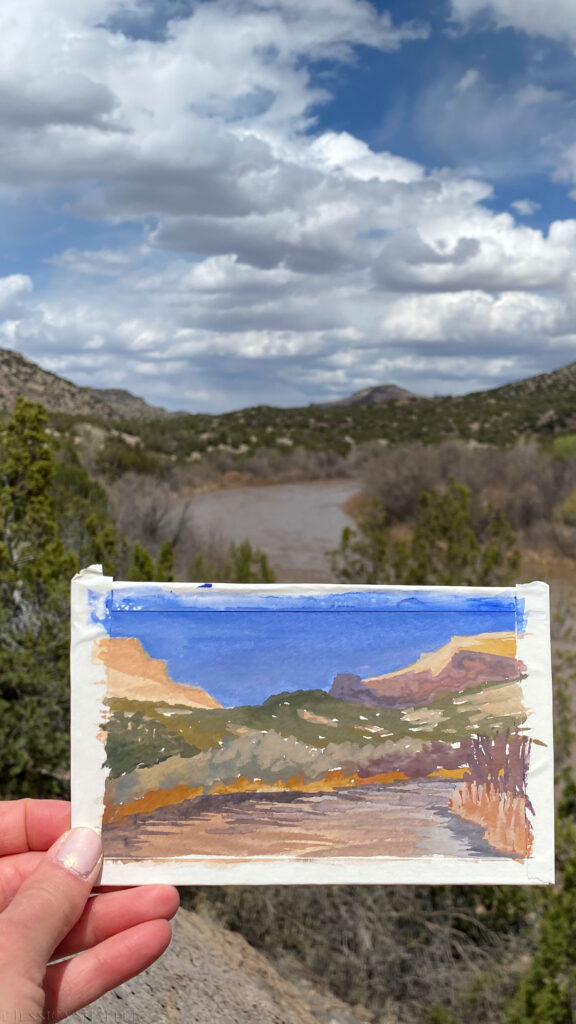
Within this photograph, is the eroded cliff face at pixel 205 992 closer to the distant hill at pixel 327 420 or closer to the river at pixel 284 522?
the river at pixel 284 522

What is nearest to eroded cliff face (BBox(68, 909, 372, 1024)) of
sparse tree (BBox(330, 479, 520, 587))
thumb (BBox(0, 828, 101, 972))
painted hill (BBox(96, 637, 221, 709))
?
thumb (BBox(0, 828, 101, 972))

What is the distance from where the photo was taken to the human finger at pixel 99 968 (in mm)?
1546

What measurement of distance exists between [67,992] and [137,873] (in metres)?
0.25

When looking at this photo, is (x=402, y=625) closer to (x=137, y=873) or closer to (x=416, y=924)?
(x=137, y=873)

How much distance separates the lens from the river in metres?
15.7

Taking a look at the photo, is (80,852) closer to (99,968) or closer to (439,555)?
(99,968)

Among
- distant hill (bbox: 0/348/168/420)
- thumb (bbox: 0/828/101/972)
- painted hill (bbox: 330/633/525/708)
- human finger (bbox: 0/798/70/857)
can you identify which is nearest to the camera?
thumb (bbox: 0/828/101/972)

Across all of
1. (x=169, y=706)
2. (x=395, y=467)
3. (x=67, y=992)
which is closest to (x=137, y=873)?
(x=67, y=992)

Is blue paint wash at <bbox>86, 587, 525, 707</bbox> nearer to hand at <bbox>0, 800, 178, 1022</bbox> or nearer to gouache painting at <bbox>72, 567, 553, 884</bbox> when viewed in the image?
gouache painting at <bbox>72, 567, 553, 884</bbox>

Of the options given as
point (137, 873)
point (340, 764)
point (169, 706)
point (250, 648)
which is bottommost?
point (137, 873)

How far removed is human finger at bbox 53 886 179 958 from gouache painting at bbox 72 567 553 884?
4 cm

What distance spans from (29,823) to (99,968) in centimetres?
38

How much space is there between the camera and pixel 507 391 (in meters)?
72.6

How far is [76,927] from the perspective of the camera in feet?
5.27
